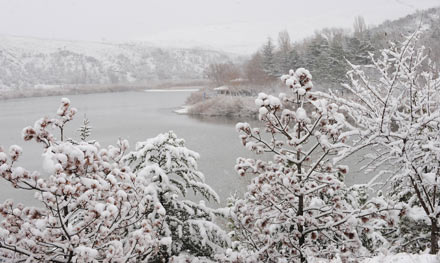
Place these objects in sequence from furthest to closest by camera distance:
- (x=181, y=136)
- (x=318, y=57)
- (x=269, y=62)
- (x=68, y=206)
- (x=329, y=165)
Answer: (x=269, y=62), (x=318, y=57), (x=181, y=136), (x=329, y=165), (x=68, y=206)

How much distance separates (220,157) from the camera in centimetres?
2216

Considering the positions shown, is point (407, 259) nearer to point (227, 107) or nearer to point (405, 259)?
point (405, 259)

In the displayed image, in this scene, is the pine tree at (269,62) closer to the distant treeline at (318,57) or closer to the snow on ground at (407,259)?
the distant treeline at (318,57)

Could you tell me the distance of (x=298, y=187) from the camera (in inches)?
172

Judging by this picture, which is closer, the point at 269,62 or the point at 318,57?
the point at 318,57

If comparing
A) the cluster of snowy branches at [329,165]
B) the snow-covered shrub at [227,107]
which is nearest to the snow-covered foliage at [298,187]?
the cluster of snowy branches at [329,165]

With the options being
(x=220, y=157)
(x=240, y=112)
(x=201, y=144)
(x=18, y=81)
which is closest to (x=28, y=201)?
(x=220, y=157)

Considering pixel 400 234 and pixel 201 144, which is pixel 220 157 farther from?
pixel 400 234

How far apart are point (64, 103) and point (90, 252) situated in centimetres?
161

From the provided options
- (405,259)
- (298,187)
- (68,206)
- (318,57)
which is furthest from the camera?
(318,57)

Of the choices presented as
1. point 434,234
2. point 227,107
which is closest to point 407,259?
point 434,234

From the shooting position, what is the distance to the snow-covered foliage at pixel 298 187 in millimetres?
4234

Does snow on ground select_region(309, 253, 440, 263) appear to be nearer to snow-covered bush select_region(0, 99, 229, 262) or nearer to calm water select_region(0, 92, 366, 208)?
snow-covered bush select_region(0, 99, 229, 262)

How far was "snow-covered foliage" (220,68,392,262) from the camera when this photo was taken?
13.9ft
